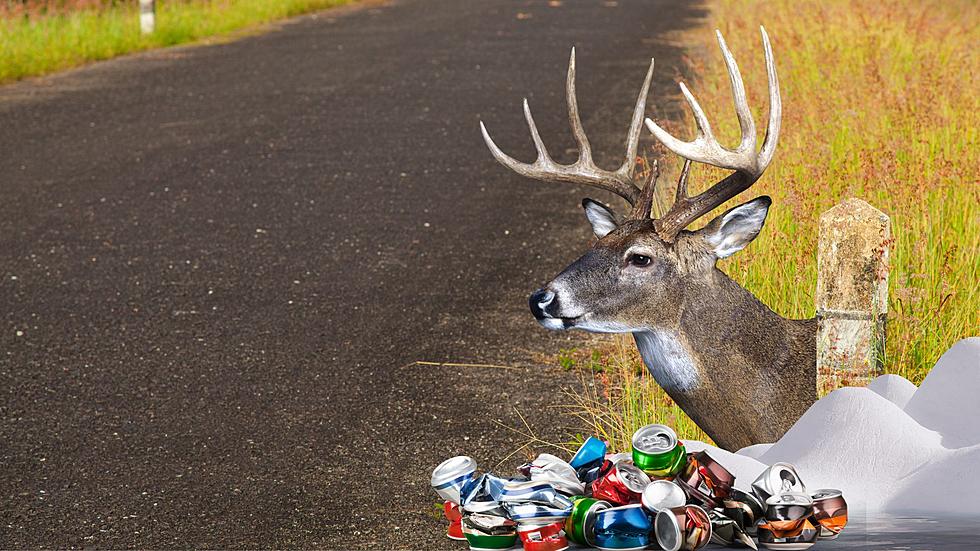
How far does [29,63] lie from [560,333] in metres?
9.61

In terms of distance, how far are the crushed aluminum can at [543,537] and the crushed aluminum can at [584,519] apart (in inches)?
1.2

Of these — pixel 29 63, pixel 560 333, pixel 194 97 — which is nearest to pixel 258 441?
pixel 560 333

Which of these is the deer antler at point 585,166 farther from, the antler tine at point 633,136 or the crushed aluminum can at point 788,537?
the crushed aluminum can at point 788,537

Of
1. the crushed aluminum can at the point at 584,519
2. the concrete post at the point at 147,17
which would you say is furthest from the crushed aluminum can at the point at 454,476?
the concrete post at the point at 147,17

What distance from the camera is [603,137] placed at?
11.5m

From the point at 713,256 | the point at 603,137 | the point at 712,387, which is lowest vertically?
the point at 603,137

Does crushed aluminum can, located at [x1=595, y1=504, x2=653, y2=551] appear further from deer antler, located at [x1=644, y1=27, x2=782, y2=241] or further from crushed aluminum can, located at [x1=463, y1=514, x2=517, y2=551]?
deer antler, located at [x1=644, y1=27, x2=782, y2=241]

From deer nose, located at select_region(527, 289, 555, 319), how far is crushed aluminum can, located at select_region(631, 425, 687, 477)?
2.57ft

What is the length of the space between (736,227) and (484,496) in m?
1.34

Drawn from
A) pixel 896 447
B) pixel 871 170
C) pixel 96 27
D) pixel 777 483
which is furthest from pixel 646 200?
pixel 96 27

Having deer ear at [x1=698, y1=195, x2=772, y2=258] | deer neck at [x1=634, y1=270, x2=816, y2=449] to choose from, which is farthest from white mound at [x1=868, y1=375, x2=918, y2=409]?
deer ear at [x1=698, y1=195, x2=772, y2=258]

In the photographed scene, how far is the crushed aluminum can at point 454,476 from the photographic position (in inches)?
140

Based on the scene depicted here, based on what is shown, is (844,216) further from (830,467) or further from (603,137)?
(603,137)

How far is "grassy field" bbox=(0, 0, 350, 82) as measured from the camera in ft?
48.9
